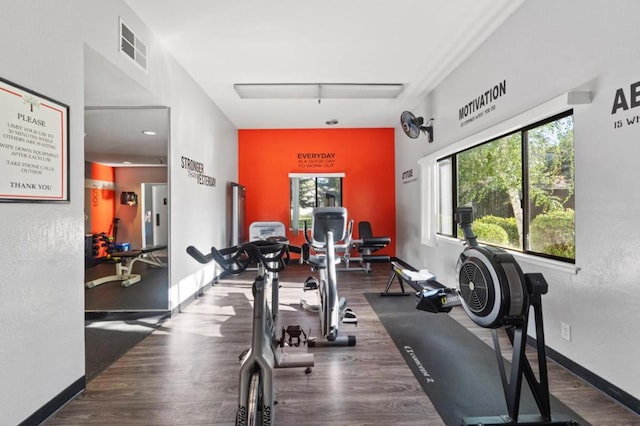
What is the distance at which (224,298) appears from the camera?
14.5 feet

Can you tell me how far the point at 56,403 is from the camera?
1.95 m

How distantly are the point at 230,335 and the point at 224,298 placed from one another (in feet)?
4.55

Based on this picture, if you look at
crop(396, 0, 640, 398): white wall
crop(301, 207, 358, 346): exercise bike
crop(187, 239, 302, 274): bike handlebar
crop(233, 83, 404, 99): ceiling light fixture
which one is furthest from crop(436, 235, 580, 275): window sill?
crop(233, 83, 404, 99): ceiling light fixture

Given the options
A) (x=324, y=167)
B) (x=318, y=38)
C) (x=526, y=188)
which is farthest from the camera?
(x=324, y=167)

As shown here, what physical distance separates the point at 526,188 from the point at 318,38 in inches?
102

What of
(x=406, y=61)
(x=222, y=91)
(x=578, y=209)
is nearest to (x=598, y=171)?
(x=578, y=209)

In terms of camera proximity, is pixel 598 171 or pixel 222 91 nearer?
pixel 598 171

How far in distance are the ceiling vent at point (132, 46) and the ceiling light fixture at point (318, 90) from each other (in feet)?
5.66

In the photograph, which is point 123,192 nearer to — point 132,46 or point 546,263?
point 132,46

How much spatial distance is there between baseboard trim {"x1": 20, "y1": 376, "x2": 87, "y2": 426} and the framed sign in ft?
4.00

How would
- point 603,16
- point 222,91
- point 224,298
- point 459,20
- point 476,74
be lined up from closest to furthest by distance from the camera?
point 603,16 < point 459,20 < point 476,74 < point 224,298 < point 222,91

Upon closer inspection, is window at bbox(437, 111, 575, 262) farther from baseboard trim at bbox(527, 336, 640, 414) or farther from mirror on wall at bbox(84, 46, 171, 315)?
mirror on wall at bbox(84, 46, 171, 315)

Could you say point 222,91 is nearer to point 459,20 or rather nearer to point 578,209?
point 459,20

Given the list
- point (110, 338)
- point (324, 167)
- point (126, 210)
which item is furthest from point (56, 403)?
point (126, 210)
